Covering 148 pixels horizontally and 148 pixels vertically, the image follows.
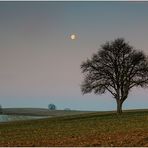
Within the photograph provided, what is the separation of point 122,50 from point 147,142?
5256 cm

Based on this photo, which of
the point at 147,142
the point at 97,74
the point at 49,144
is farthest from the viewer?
the point at 97,74

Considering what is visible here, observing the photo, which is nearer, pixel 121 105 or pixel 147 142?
pixel 147 142

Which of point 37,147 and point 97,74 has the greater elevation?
point 97,74

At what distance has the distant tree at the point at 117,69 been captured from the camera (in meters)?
70.4

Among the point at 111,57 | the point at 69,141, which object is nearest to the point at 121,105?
the point at 111,57

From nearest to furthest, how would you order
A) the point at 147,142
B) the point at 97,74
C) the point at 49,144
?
the point at 147,142
the point at 49,144
the point at 97,74

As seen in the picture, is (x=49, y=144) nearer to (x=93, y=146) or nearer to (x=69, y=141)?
(x=69, y=141)

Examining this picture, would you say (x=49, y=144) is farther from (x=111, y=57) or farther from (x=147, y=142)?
(x=111, y=57)

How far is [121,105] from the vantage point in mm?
71375

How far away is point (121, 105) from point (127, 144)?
2020 inches

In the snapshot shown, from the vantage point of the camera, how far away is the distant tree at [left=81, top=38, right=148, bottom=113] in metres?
70.4

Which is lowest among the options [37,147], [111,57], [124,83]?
[37,147]

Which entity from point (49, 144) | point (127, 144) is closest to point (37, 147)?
point (49, 144)

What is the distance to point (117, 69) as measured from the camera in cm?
7094
